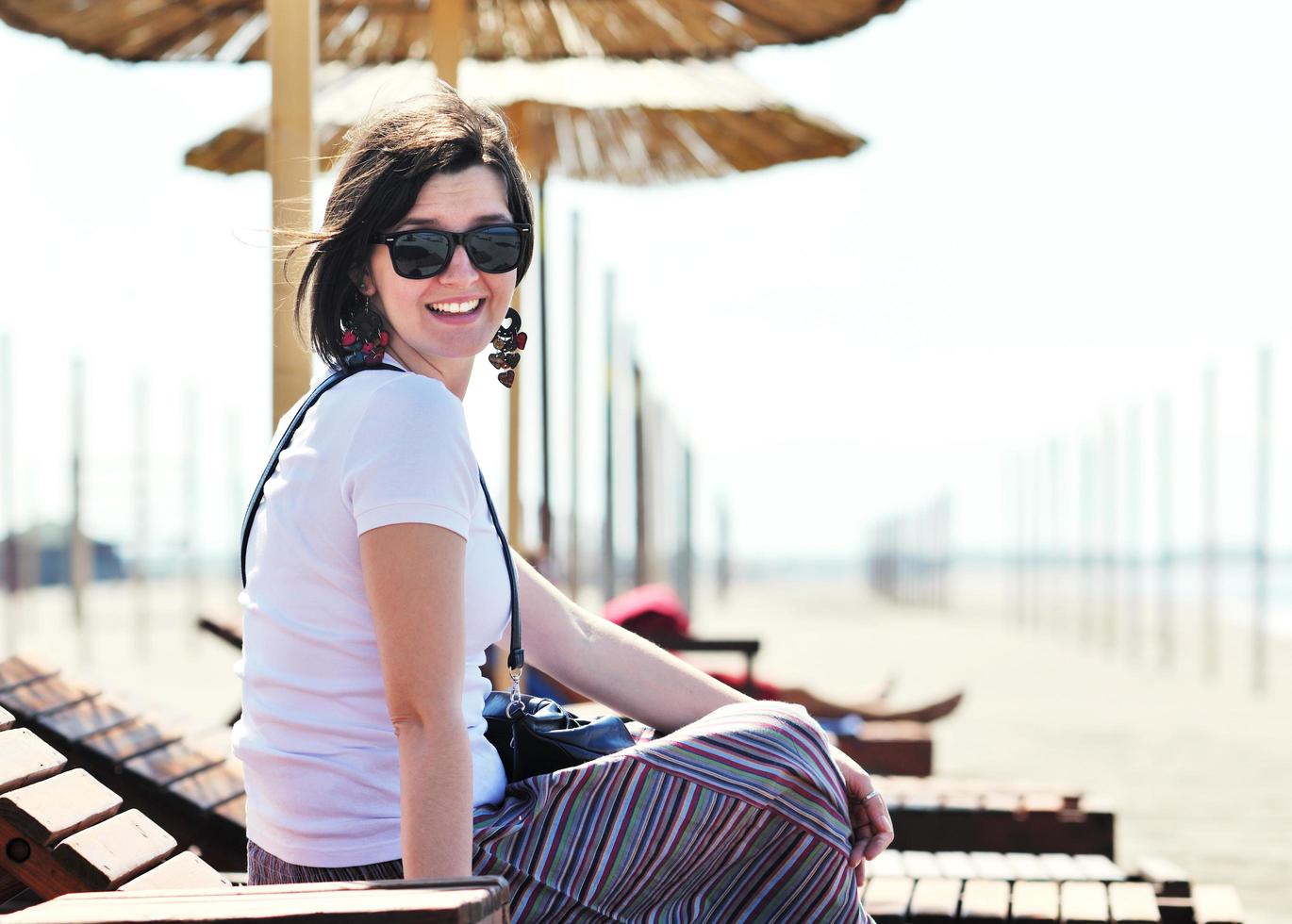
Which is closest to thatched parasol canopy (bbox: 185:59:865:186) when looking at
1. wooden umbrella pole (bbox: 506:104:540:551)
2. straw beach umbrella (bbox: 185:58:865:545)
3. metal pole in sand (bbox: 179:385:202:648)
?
straw beach umbrella (bbox: 185:58:865:545)

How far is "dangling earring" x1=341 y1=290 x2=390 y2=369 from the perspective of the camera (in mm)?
1672

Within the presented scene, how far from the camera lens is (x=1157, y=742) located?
8.47 m

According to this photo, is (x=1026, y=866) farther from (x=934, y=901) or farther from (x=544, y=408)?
(x=544, y=408)

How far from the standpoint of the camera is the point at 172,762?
2.72 meters

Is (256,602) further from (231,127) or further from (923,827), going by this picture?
(231,127)

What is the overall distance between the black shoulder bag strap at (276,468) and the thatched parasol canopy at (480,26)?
2.84 metres

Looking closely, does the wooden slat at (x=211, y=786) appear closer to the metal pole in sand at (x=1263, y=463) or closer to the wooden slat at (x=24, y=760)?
the wooden slat at (x=24, y=760)

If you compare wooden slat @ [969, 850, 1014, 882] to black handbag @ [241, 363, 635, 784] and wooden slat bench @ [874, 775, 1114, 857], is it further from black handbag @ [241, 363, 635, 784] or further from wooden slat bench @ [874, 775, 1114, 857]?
black handbag @ [241, 363, 635, 784]

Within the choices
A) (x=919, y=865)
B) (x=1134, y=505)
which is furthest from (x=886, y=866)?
(x=1134, y=505)

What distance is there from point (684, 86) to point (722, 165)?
69cm

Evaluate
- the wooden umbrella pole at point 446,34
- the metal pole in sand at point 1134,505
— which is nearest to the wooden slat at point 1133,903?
A: the wooden umbrella pole at point 446,34

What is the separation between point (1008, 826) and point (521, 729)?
211 centimetres

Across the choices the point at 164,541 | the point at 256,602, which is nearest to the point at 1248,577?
the point at 164,541

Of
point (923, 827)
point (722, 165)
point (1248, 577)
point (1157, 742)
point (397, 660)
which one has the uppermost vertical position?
point (722, 165)
